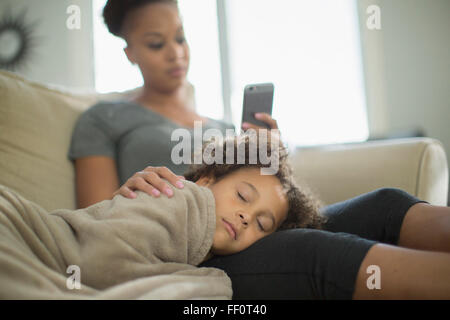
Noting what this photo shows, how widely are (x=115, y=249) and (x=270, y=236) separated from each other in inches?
9.9

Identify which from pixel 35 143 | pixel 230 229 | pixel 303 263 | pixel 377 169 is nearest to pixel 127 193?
pixel 230 229

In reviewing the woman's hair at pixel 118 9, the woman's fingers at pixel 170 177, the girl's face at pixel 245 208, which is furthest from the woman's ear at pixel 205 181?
the woman's hair at pixel 118 9

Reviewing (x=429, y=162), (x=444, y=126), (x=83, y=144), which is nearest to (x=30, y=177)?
(x=83, y=144)

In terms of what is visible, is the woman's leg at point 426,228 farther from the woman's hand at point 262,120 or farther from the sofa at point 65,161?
the woman's hand at point 262,120

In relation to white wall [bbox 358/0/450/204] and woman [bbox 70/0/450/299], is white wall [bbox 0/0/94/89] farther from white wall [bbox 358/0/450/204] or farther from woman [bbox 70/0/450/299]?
white wall [bbox 358/0/450/204]

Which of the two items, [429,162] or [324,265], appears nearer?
[324,265]

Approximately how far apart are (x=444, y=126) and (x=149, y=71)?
1660 mm

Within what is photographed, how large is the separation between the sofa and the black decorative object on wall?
136cm

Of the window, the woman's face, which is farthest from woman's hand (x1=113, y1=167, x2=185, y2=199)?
the window

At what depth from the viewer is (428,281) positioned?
0.46 m

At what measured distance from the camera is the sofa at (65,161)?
2.74ft

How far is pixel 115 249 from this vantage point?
0.49m

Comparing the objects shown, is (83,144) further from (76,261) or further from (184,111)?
(76,261)

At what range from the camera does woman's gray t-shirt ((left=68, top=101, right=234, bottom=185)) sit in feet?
3.07
